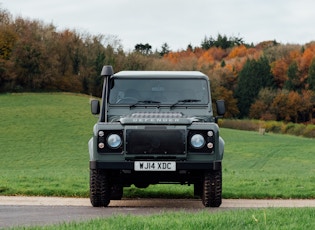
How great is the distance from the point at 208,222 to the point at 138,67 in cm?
9757

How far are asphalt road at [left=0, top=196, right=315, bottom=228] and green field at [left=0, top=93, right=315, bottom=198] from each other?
2.97ft

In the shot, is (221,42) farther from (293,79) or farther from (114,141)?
(114,141)

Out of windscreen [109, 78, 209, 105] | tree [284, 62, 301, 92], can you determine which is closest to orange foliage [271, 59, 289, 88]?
tree [284, 62, 301, 92]

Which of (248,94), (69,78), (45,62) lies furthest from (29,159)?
(248,94)

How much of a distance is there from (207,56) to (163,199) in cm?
14567

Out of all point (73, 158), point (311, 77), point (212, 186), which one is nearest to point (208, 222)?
point (212, 186)

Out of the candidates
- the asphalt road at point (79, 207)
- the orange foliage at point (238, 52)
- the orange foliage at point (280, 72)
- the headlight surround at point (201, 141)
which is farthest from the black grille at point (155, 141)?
the orange foliage at point (238, 52)

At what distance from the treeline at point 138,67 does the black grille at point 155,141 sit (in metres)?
81.4

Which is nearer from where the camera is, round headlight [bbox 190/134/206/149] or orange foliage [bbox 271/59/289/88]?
round headlight [bbox 190/134/206/149]

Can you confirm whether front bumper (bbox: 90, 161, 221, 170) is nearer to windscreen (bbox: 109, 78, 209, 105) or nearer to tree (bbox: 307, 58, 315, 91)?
windscreen (bbox: 109, 78, 209, 105)

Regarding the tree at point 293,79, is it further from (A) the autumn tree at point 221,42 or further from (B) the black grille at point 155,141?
(B) the black grille at point 155,141

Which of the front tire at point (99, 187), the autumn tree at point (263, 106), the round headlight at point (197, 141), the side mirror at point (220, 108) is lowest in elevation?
the autumn tree at point (263, 106)

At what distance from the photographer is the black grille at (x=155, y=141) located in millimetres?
11695

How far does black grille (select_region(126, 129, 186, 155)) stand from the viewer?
38.4 feet
